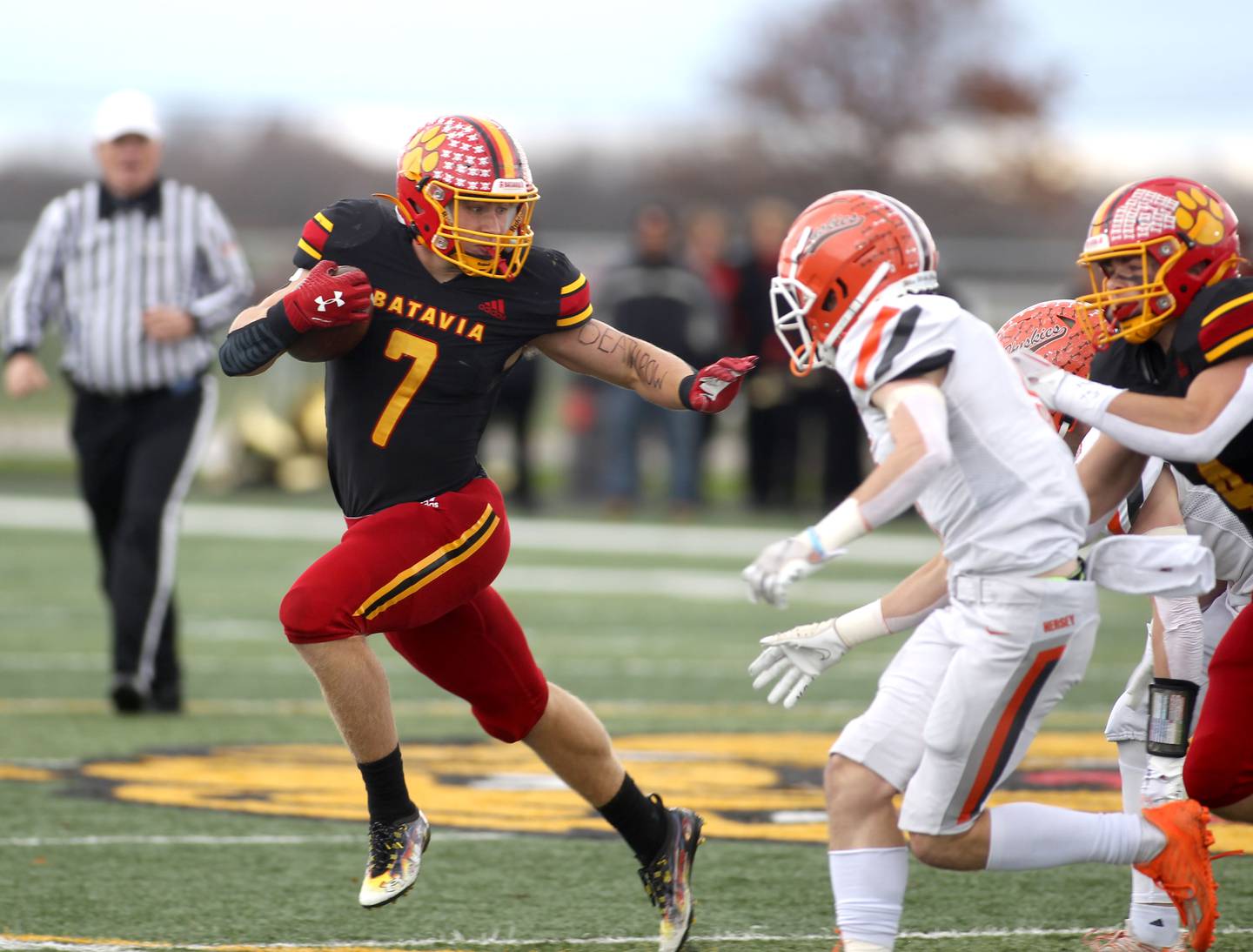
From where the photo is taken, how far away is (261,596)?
1065 centimetres

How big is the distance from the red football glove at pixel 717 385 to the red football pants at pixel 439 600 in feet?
1.76

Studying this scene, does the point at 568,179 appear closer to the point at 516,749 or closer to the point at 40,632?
the point at 40,632

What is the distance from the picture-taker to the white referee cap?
7.12m

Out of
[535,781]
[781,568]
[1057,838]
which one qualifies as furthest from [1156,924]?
[535,781]

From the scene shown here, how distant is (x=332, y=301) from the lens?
3902 mm

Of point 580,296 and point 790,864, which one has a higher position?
point 580,296

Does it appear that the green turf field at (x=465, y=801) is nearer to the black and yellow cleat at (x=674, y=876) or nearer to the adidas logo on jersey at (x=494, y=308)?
the black and yellow cleat at (x=674, y=876)

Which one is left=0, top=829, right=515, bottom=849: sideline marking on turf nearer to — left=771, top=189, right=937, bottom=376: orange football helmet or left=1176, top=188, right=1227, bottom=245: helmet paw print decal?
left=771, top=189, right=937, bottom=376: orange football helmet

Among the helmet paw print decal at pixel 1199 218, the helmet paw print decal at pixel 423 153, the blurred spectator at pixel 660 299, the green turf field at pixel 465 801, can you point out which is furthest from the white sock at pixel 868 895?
the blurred spectator at pixel 660 299

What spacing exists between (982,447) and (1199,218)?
0.84 metres

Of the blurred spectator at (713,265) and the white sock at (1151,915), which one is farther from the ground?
the white sock at (1151,915)

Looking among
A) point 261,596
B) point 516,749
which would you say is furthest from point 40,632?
point 516,749

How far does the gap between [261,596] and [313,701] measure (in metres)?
3.30

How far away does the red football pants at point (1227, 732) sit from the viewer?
150 inches
